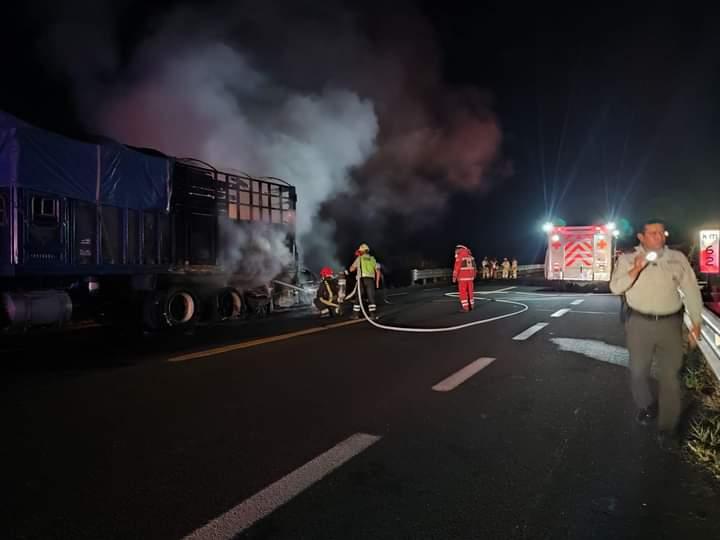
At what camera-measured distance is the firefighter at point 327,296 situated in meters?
13.3

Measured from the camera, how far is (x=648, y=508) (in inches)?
135

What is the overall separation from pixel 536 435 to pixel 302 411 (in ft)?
6.73

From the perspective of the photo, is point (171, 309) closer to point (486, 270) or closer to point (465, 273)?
point (465, 273)

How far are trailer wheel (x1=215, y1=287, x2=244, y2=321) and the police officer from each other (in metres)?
9.80

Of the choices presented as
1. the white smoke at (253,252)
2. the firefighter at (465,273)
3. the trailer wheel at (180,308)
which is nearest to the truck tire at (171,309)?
the trailer wheel at (180,308)

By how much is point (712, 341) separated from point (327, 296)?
841 centimetres

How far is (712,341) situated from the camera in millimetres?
6117

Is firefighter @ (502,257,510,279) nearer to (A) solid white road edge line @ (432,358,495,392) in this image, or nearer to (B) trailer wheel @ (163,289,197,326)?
(B) trailer wheel @ (163,289,197,326)

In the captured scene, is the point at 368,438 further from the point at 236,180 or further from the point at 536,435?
the point at 236,180

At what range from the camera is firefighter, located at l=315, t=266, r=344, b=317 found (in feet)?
43.5

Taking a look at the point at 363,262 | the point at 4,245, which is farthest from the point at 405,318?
the point at 4,245

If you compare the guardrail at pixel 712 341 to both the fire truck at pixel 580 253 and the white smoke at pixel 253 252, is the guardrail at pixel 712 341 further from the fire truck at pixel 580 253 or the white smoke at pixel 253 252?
the fire truck at pixel 580 253

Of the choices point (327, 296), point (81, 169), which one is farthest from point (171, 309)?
point (327, 296)

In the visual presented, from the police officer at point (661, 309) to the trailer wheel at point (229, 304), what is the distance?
980 centimetres
